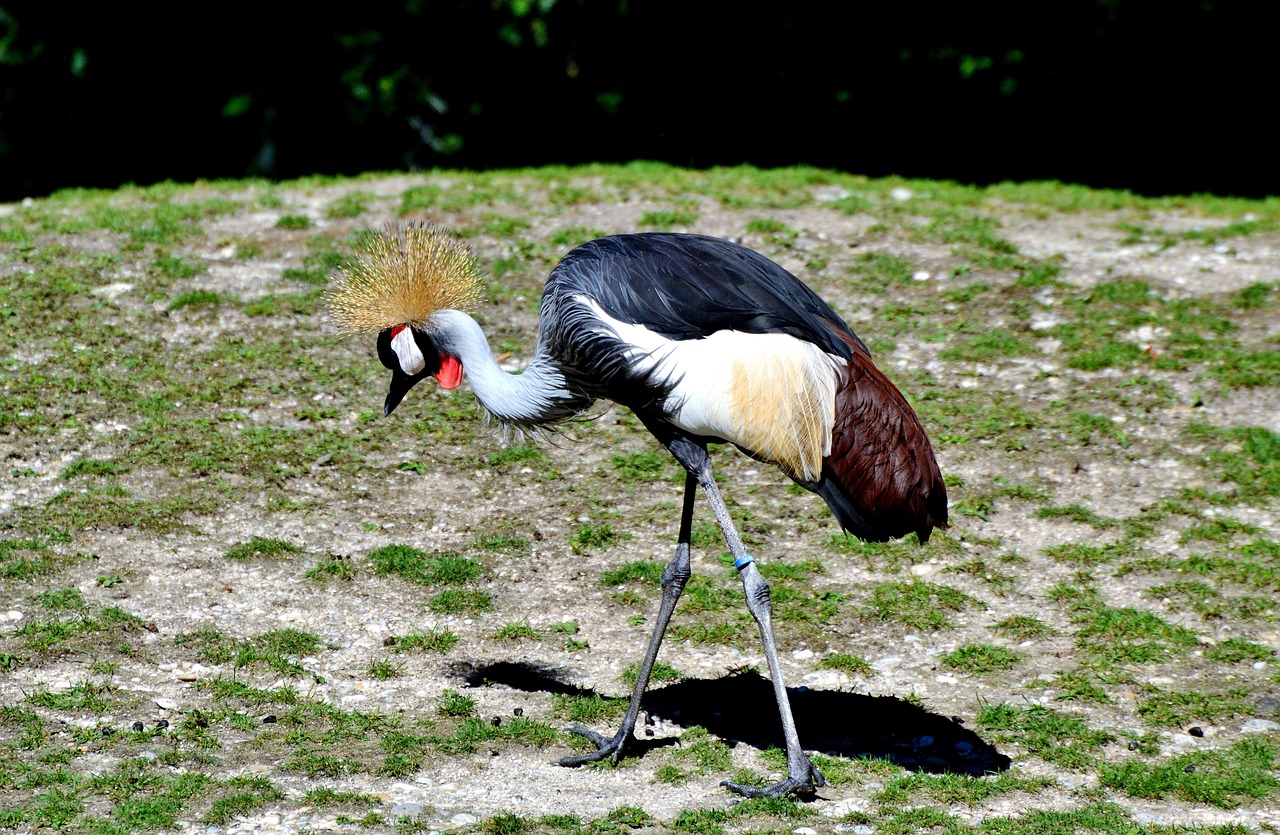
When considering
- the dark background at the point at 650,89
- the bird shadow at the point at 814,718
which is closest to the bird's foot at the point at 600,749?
the bird shadow at the point at 814,718

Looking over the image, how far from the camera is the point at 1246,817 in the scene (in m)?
4.98

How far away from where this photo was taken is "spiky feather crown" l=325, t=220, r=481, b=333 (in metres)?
5.51

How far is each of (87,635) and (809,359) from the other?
3431mm

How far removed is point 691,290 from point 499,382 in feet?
2.83

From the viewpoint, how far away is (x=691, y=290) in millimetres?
5281

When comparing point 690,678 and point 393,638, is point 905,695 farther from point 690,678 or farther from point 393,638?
point 393,638

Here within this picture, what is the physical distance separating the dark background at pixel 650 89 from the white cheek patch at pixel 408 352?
23.2ft

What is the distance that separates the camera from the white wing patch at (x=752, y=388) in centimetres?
513

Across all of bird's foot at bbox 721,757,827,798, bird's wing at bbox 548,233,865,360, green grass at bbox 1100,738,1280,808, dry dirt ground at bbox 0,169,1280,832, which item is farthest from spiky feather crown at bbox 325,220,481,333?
green grass at bbox 1100,738,1280,808

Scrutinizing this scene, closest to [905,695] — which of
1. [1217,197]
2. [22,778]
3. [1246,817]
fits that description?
[1246,817]

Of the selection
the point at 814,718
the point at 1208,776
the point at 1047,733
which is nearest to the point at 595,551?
the point at 814,718

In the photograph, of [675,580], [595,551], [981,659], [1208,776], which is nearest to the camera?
[1208,776]

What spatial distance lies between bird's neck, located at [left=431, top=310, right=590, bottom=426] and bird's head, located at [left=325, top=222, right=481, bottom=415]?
7 cm

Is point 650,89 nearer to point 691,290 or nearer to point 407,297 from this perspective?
point 407,297
